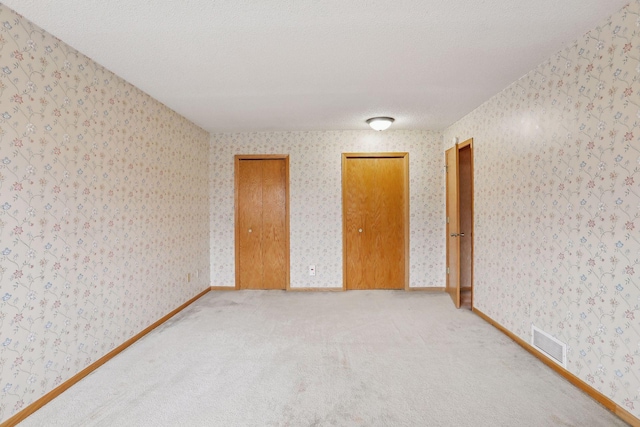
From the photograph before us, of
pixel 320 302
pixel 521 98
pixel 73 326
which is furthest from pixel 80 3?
pixel 320 302

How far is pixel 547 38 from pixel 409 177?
2527 millimetres

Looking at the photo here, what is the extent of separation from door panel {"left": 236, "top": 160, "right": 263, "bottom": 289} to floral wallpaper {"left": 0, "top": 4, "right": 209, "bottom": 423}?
135 centimetres

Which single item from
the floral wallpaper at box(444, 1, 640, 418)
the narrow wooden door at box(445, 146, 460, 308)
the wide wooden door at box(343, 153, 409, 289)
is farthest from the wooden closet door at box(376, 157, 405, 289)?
the floral wallpaper at box(444, 1, 640, 418)

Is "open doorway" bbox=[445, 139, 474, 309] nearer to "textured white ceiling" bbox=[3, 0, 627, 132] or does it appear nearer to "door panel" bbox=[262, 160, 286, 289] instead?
"textured white ceiling" bbox=[3, 0, 627, 132]

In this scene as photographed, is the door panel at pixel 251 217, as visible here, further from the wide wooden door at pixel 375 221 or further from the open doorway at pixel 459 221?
the open doorway at pixel 459 221

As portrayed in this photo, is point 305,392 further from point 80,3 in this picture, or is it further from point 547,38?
point 547,38

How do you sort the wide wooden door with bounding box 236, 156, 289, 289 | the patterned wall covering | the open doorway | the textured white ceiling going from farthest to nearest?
the wide wooden door with bounding box 236, 156, 289, 289 → the patterned wall covering → the open doorway → the textured white ceiling

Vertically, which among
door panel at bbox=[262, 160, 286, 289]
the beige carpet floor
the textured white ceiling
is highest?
the textured white ceiling

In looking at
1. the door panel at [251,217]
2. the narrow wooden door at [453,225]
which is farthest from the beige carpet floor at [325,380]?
the door panel at [251,217]

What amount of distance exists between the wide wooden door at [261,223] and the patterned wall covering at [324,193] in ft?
0.46

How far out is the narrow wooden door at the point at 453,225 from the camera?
12.6ft

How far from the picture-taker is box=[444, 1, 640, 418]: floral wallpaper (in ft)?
5.76

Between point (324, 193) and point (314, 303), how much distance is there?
1.54m

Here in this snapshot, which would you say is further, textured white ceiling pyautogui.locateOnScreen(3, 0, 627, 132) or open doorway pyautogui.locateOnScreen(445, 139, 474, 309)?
open doorway pyautogui.locateOnScreen(445, 139, 474, 309)
